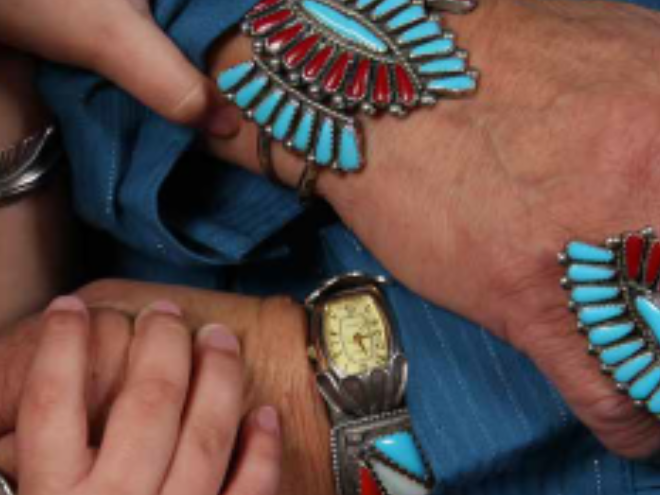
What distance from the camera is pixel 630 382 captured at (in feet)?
2.20

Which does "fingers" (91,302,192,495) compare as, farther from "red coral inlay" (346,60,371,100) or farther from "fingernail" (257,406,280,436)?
"red coral inlay" (346,60,371,100)

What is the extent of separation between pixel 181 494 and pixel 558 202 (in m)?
0.31

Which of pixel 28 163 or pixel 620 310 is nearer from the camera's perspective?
pixel 620 310

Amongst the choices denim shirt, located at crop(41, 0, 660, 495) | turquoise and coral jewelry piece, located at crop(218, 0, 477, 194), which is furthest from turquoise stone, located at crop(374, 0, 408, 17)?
denim shirt, located at crop(41, 0, 660, 495)

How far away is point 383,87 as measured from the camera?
2.40ft

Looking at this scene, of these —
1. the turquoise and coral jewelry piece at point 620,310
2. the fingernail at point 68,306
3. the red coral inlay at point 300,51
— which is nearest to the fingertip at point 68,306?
the fingernail at point 68,306

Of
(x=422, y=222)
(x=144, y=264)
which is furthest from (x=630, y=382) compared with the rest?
(x=144, y=264)

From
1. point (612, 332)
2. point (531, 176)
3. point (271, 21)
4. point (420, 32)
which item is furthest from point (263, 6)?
point (612, 332)

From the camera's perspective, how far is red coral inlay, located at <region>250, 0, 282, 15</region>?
2.53ft

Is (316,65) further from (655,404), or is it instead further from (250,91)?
(655,404)

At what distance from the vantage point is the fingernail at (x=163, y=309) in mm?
804

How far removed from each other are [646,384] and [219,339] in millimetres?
310

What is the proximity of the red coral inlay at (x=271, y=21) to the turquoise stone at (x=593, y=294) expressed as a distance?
0.92 ft

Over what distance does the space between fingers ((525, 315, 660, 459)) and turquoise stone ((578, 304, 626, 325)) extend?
0.02m
